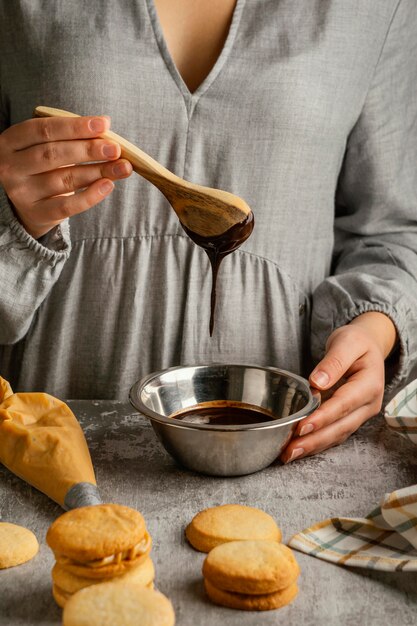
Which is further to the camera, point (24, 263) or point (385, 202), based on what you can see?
point (385, 202)

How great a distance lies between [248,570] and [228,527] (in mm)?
106

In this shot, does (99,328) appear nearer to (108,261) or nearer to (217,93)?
(108,261)

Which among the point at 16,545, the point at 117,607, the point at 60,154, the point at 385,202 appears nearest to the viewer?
the point at 117,607

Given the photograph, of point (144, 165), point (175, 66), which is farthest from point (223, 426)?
point (175, 66)

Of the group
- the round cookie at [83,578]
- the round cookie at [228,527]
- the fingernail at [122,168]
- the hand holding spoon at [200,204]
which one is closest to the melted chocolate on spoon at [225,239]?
the hand holding spoon at [200,204]

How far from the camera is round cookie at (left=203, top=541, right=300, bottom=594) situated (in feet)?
2.45

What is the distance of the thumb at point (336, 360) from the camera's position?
108cm

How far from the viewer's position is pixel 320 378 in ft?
3.53

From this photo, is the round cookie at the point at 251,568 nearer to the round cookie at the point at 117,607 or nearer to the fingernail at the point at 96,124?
the round cookie at the point at 117,607

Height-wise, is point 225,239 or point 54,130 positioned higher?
point 54,130

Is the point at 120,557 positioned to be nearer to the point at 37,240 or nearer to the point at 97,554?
the point at 97,554

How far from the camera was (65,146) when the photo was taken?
3.40 feet

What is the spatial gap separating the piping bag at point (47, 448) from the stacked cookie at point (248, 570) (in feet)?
0.60

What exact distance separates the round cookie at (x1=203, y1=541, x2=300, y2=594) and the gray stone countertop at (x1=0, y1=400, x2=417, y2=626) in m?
0.03
